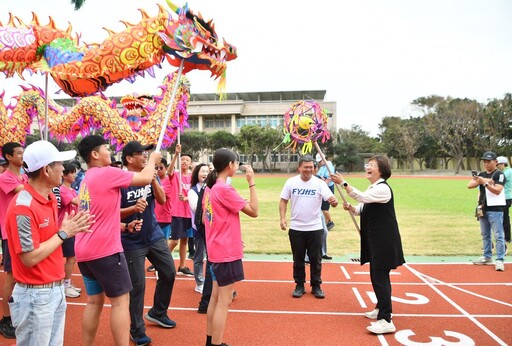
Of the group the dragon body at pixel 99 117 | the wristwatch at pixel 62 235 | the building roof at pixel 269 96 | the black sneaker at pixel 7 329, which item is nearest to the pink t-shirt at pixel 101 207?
the wristwatch at pixel 62 235

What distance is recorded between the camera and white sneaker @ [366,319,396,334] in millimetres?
4223

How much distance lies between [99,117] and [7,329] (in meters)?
3.35

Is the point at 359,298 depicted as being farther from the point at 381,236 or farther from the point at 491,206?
the point at 491,206

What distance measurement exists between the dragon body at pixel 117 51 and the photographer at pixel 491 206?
15.8 feet

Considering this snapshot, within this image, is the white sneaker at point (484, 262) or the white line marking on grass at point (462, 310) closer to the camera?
the white line marking on grass at point (462, 310)

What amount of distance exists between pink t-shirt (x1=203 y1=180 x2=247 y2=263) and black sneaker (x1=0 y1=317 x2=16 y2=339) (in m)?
2.26

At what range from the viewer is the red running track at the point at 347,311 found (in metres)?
4.16

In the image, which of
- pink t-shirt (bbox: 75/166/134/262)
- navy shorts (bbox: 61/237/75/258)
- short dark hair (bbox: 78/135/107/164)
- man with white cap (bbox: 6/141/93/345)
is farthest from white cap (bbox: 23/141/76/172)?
navy shorts (bbox: 61/237/75/258)

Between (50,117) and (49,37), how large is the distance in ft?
4.48

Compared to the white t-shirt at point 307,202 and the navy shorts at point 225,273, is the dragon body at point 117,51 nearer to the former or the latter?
the white t-shirt at point 307,202

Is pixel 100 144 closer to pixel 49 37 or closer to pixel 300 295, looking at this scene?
pixel 300 295

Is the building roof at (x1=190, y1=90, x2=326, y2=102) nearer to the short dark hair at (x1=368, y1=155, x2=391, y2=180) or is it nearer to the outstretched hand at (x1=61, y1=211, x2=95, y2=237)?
the short dark hair at (x1=368, y1=155, x2=391, y2=180)

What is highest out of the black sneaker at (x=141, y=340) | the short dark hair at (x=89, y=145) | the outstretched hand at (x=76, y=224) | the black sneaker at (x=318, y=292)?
the short dark hair at (x=89, y=145)

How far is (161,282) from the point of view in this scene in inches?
172
